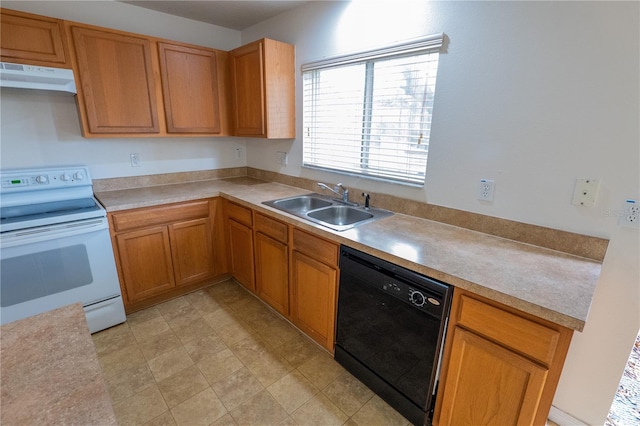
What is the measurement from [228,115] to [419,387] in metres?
2.67

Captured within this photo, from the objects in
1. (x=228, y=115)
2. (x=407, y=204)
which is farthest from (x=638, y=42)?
(x=228, y=115)

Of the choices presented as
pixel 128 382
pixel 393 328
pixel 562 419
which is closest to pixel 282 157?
pixel 393 328

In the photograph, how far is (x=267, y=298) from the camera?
2.43 meters

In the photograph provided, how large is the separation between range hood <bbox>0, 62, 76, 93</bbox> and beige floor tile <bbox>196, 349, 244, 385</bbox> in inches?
79.9

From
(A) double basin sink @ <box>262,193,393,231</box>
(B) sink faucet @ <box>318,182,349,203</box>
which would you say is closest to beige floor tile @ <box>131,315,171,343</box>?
(A) double basin sink @ <box>262,193,393,231</box>

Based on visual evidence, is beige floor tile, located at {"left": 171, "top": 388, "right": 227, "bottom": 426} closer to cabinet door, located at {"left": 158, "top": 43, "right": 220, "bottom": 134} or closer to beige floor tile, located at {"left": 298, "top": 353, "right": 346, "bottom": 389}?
beige floor tile, located at {"left": 298, "top": 353, "right": 346, "bottom": 389}

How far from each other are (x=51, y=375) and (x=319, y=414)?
1.31 meters

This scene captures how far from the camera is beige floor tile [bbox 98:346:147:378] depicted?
1.86 meters

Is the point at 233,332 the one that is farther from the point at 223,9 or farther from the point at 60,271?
the point at 223,9

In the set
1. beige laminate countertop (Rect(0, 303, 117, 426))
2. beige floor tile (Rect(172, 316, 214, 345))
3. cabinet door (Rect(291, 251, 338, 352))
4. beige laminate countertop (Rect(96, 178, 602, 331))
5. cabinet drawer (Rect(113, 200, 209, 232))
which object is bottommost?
beige floor tile (Rect(172, 316, 214, 345))

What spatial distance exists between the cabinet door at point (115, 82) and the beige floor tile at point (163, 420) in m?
1.97

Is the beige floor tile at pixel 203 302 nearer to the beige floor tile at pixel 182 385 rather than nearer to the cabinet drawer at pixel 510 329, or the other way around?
the beige floor tile at pixel 182 385

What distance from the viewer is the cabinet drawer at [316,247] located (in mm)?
1760

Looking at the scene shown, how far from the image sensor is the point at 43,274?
1.92 meters
